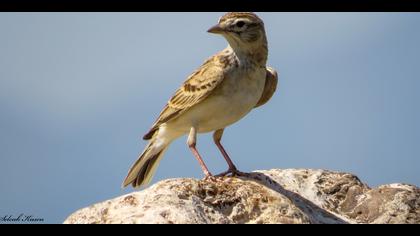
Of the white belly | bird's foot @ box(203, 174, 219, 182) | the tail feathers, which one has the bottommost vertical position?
the tail feathers

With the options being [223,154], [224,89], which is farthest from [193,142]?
[224,89]

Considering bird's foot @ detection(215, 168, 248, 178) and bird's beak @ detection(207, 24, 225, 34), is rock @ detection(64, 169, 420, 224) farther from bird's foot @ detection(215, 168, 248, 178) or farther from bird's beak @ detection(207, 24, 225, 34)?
bird's beak @ detection(207, 24, 225, 34)

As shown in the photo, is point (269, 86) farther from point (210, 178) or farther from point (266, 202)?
point (266, 202)

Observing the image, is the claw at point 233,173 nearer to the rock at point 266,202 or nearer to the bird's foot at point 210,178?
the rock at point 266,202

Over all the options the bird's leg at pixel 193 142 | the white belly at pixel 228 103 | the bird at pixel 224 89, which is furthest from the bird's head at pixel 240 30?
the bird's leg at pixel 193 142

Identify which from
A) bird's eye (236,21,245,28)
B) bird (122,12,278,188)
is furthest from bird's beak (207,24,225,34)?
bird's eye (236,21,245,28)
